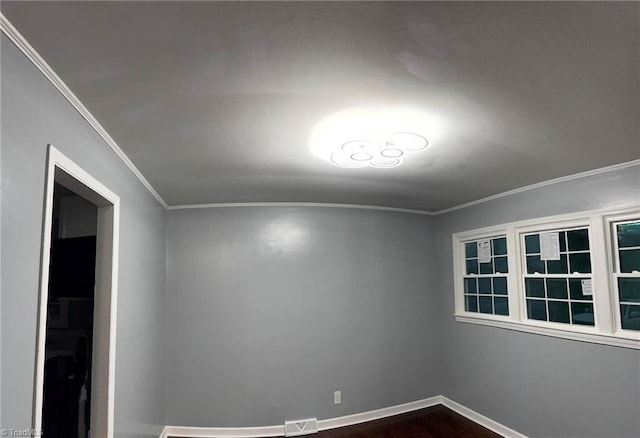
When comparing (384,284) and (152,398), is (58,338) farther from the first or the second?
(384,284)

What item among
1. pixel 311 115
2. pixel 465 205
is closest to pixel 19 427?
pixel 311 115

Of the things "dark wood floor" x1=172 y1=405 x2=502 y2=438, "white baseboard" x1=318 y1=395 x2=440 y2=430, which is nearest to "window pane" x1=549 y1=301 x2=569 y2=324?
"dark wood floor" x1=172 y1=405 x2=502 y2=438

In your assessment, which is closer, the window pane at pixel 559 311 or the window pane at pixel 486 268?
the window pane at pixel 559 311

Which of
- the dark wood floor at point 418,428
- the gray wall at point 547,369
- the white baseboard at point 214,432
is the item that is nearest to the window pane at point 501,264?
the gray wall at point 547,369

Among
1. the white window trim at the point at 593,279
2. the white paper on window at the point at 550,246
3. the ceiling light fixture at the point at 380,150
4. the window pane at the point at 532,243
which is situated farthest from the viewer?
the window pane at the point at 532,243

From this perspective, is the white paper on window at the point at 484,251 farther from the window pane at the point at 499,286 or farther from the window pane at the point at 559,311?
the window pane at the point at 559,311

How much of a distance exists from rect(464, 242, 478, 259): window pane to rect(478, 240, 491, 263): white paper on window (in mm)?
95

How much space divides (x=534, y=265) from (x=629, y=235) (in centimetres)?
91

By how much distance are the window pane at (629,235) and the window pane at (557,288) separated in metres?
0.62

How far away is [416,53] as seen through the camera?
1.51 m

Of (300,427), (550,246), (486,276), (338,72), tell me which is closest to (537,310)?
(550,246)

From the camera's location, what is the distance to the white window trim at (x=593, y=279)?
301 centimetres

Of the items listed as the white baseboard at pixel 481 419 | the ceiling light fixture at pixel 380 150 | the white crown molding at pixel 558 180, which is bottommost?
the white baseboard at pixel 481 419

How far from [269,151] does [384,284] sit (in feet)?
9.14
